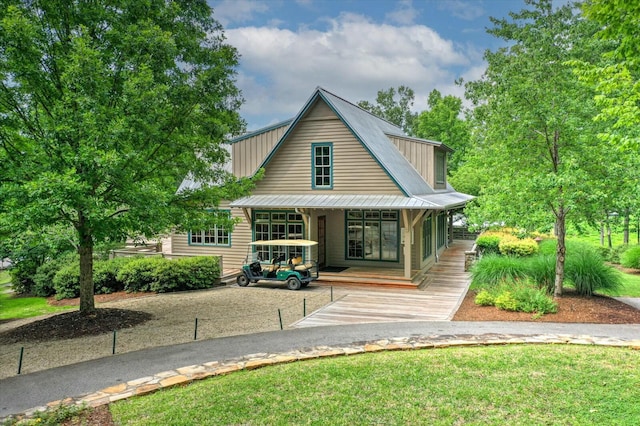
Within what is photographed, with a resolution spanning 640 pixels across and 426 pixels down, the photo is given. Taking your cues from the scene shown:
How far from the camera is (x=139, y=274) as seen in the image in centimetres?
1645

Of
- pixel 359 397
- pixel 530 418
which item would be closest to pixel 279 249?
pixel 359 397

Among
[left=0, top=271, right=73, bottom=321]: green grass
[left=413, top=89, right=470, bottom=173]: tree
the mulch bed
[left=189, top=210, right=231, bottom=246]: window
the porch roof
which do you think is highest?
[left=413, top=89, right=470, bottom=173]: tree

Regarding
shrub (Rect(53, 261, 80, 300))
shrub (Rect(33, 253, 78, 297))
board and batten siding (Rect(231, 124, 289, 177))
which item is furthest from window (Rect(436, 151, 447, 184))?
shrub (Rect(33, 253, 78, 297))

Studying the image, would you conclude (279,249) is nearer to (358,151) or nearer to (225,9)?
(358,151)

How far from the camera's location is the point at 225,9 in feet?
49.9

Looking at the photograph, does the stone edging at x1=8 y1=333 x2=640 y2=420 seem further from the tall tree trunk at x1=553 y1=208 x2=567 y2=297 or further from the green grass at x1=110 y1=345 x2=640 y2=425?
the tall tree trunk at x1=553 y1=208 x2=567 y2=297

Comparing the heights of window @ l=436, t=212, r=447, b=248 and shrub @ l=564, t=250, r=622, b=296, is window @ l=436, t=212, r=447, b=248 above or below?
above

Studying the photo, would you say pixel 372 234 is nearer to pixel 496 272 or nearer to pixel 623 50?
pixel 496 272

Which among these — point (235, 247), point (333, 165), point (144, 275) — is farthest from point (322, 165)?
point (144, 275)

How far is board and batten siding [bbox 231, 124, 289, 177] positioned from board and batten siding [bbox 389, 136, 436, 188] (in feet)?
19.6

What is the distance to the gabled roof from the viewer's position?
1669 centimetres

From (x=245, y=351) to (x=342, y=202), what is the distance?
9.01 meters

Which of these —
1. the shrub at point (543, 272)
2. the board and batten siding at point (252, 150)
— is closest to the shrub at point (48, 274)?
the board and batten siding at point (252, 150)

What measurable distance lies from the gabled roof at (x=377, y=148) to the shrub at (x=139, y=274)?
613cm
